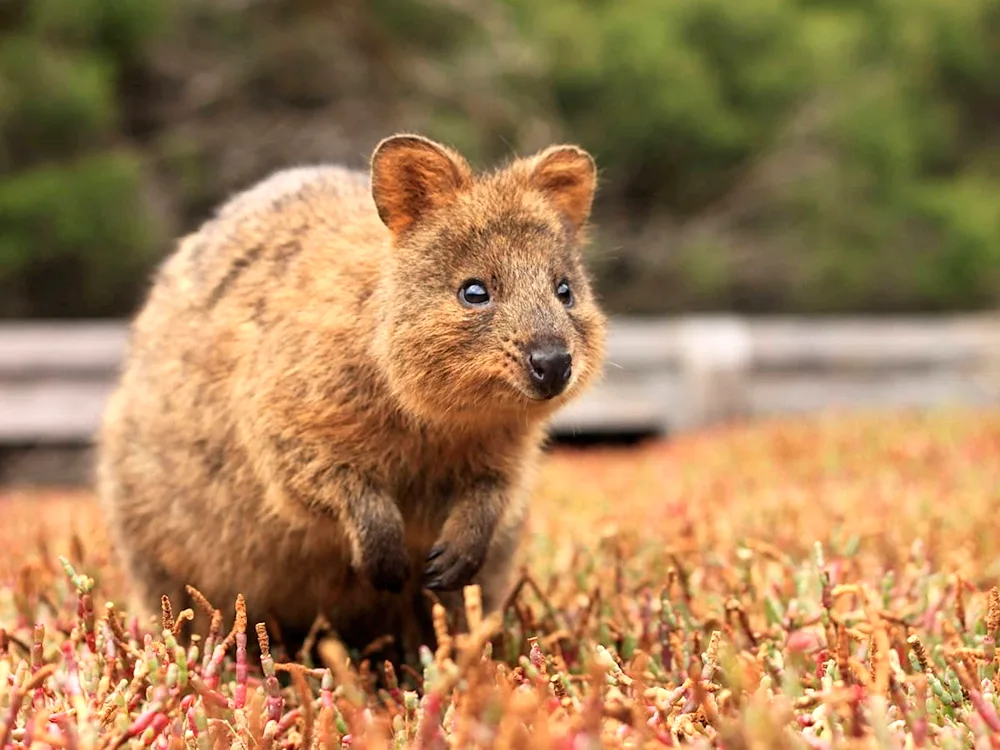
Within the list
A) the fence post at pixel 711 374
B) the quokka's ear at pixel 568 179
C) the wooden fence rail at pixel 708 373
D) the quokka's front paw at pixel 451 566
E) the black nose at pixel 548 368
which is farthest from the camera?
the fence post at pixel 711 374

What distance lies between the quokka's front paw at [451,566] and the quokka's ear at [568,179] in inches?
42.3

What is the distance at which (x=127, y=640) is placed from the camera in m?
2.89

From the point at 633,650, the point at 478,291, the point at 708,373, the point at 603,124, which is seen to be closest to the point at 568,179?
the point at 478,291

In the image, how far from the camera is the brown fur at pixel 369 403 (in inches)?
116

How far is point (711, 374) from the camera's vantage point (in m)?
10.1

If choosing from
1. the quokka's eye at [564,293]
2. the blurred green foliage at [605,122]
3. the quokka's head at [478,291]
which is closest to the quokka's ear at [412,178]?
the quokka's head at [478,291]

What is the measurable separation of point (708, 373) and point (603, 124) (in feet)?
16.2

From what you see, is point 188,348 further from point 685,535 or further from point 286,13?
point 286,13

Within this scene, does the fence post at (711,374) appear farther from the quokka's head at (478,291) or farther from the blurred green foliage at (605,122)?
the quokka's head at (478,291)

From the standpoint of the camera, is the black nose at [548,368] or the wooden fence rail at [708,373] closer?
the black nose at [548,368]

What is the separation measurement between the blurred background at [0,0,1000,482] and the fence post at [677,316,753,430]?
80 centimetres

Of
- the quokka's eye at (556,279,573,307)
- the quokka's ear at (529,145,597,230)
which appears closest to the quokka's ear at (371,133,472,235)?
the quokka's ear at (529,145,597,230)

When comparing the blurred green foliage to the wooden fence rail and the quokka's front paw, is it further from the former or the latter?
the quokka's front paw

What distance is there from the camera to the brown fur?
2.96 meters
